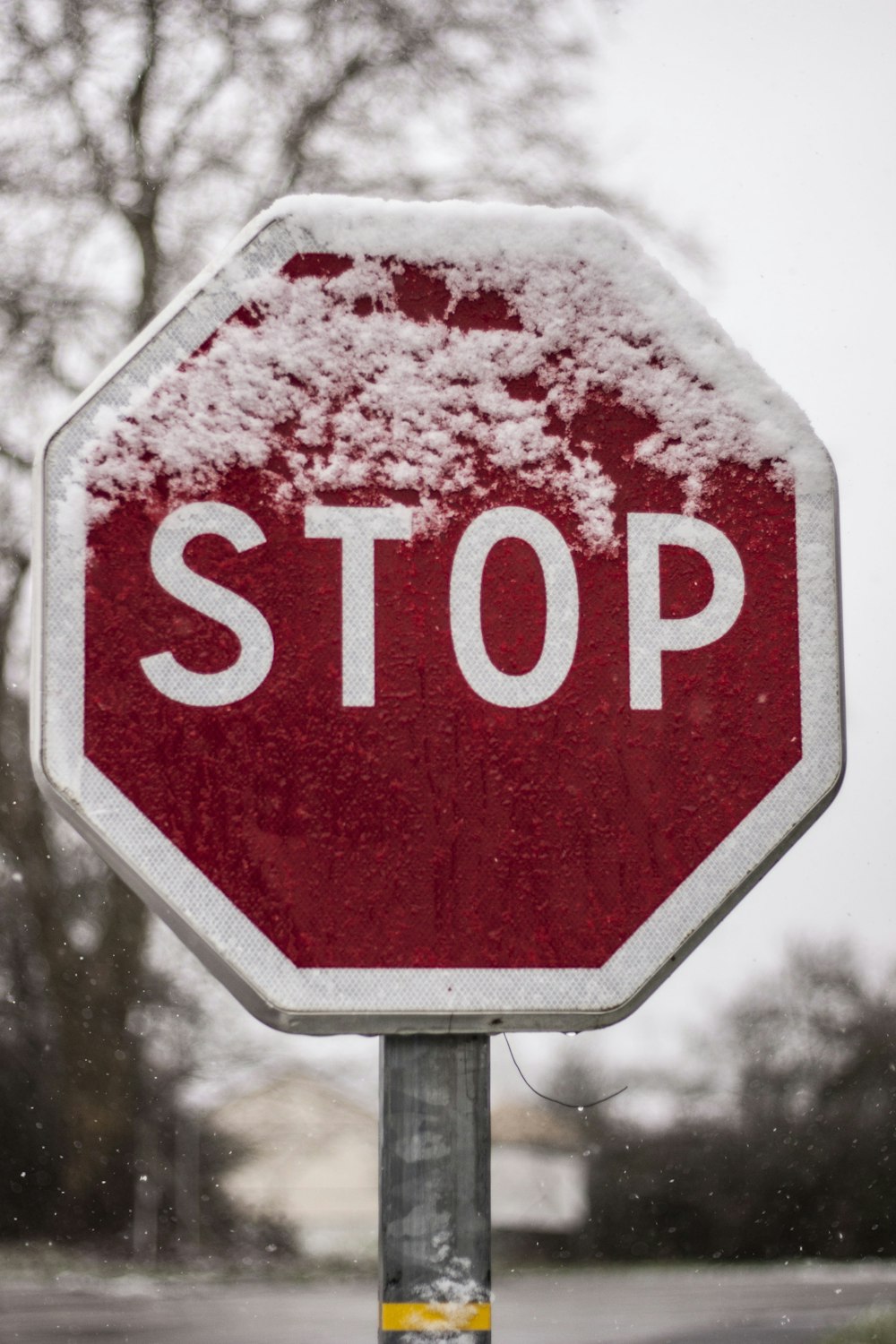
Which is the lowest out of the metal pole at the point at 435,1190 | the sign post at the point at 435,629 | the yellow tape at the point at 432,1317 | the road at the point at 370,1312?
the road at the point at 370,1312

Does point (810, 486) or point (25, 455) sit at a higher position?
point (25, 455)

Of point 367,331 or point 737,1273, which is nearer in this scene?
point 367,331

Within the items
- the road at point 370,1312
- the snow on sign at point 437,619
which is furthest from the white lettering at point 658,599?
the road at point 370,1312

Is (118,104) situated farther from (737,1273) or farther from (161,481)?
(737,1273)

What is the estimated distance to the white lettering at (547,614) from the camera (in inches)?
18.7

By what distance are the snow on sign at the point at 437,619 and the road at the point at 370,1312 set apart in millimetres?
4300

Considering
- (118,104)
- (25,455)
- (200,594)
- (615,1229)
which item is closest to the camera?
(200,594)

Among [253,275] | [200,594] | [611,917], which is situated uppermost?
Result: [253,275]

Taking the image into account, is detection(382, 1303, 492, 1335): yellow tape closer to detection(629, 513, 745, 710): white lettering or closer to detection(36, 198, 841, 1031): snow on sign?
detection(36, 198, 841, 1031): snow on sign

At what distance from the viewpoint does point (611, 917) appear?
464 mm

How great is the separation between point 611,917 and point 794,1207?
487 cm

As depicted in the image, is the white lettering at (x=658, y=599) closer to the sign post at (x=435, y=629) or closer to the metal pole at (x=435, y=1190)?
the sign post at (x=435, y=629)

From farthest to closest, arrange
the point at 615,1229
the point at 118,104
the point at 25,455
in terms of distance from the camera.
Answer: the point at 615,1229 → the point at 118,104 → the point at 25,455

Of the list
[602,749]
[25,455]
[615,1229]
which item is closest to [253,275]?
[602,749]
